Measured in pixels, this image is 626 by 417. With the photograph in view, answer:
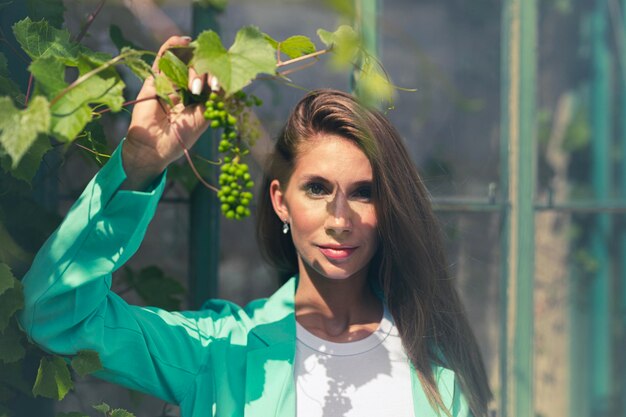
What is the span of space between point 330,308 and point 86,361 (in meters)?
0.60

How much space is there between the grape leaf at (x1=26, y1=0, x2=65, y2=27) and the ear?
549mm

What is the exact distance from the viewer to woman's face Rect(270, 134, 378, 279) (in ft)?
5.74

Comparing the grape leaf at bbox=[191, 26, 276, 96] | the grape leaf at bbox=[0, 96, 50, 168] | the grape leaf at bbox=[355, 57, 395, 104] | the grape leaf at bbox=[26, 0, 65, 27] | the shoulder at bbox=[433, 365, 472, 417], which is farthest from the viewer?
the shoulder at bbox=[433, 365, 472, 417]

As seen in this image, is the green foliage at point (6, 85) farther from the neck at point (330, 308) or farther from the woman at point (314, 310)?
the neck at point (330, 308)

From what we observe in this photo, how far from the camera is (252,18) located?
7.55ft

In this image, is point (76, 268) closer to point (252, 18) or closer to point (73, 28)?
point (73, 28)

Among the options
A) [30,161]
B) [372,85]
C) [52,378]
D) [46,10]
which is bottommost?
[52,378]

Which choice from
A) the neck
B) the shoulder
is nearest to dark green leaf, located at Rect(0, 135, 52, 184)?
the neck

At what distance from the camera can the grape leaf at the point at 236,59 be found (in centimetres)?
130

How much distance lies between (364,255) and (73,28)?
2.85 ft

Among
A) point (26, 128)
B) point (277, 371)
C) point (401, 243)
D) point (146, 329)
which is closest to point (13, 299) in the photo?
point (146, 329)

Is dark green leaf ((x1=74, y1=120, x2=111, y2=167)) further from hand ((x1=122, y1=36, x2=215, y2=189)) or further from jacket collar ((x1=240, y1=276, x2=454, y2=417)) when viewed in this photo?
jacket collar ((x1=240, y1=276, x2=454, y2=417))

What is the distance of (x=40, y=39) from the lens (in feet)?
4.70

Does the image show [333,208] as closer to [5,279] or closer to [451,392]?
[451,392]
